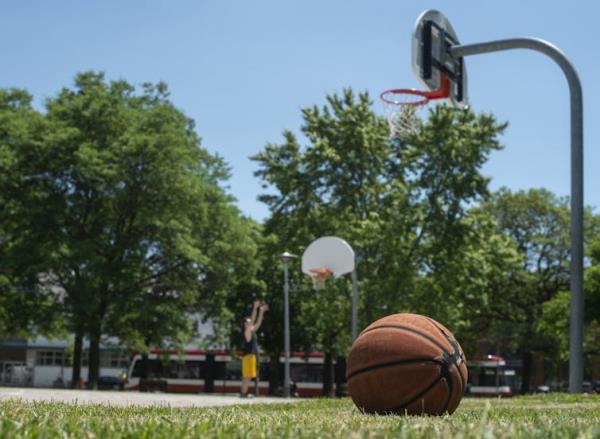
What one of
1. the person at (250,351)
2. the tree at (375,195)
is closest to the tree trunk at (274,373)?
the tree at (375,195)

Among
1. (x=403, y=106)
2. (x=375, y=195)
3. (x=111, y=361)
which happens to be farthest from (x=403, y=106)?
(x=111, y=361)

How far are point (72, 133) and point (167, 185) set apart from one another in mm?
4436

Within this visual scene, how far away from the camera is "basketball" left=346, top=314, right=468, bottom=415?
7.46 metres

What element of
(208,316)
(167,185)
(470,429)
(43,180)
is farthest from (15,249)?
(470,429)

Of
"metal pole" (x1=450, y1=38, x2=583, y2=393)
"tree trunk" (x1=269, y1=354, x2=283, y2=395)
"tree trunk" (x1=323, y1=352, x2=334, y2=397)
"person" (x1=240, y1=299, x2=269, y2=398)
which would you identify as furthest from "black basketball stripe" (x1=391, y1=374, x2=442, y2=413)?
"tree trunk" (x1=269, y1=354, x2=283, y2=395)

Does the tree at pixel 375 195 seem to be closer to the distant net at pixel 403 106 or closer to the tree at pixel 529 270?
the distant net at pixel 403 106

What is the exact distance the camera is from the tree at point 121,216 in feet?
115

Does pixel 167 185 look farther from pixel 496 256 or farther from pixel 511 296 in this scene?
pixel 511 296

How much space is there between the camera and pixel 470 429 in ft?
15.0

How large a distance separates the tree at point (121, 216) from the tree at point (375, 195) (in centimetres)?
338

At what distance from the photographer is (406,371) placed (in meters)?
7.48

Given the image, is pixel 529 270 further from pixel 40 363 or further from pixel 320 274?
pixel 40 363

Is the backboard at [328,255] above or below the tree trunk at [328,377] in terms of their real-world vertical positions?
above

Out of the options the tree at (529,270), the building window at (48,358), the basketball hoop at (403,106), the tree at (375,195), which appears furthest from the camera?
the building window at (48,358)
